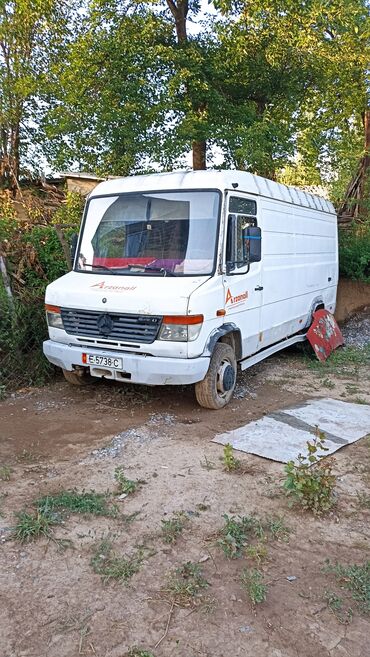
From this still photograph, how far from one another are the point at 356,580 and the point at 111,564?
1400mm

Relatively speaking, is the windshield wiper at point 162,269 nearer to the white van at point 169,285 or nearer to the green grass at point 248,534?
the white van at point 169,285

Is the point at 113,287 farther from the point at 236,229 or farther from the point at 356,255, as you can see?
the point at 356,255

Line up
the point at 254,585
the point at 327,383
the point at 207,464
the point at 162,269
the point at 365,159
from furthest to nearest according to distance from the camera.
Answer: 1. the point at 365,159
2. the point at 327,383
3. the point at 162,269
4. the point at 207,464
5. the point at 254,585

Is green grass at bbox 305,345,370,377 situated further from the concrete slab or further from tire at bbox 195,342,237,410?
tire at bbox 195,342,237,410

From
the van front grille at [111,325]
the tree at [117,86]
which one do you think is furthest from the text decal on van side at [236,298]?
the tree at [117,86]

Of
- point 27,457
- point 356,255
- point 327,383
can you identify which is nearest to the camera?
point 27,457

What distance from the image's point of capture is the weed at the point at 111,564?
2.80 meters

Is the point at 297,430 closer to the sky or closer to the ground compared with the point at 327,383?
closer to the sky

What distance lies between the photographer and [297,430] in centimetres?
497

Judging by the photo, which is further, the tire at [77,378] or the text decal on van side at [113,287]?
the tire at [77,378]

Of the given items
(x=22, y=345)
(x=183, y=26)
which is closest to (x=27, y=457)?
(x=22, y=345)

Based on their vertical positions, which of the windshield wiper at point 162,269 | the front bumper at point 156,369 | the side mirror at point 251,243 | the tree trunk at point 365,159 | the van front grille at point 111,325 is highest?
the tree trunk at point 365,159

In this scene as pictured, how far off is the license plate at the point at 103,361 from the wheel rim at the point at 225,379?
1.13 metres

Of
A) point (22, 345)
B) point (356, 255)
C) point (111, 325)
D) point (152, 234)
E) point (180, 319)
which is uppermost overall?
point (152, 234)
